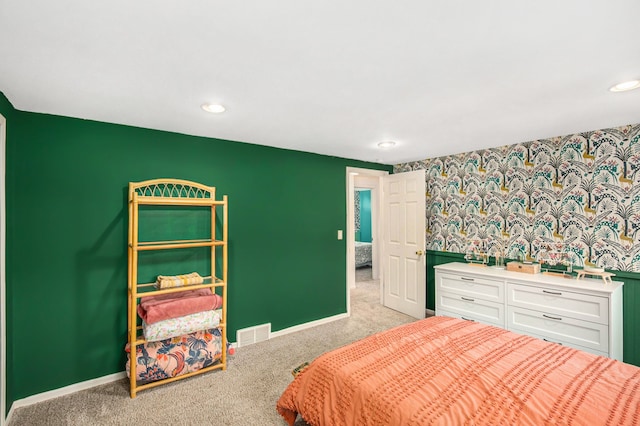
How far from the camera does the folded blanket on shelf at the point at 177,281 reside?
2598 millimetres

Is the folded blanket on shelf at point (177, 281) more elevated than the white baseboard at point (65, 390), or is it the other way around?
the folded blanket on shelf at point (177, 281)

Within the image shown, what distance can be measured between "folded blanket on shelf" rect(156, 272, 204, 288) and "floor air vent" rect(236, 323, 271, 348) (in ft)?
2.96

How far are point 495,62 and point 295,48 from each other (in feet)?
3.46

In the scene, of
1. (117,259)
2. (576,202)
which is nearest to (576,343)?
(576,202)

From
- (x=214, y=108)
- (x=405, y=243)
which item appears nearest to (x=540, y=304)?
(x=405, y=243)

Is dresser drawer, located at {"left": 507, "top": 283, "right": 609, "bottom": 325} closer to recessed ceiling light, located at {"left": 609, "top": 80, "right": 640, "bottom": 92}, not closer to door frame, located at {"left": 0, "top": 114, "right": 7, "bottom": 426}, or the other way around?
recessed ceiling light, located at {"left": 609, "top": 80, "right": 640, "bottom": 92}

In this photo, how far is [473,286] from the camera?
340 cm

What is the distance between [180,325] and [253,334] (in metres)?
1.06

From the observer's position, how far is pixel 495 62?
1605 millimetres

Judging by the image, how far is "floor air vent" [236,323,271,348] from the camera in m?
3.31

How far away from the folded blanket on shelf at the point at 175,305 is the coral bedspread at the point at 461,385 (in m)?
1.09

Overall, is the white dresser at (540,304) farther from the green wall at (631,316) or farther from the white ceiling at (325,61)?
the white ceiling at (325,61)

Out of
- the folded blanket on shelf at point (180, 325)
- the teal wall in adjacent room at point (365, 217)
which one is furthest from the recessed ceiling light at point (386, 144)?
the teal wall in adjacent room at point (365, 217)

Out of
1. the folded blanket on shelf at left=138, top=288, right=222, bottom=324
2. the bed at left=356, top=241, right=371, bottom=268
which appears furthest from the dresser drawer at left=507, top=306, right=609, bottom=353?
the bed at left=356, top=241, right=371, bottom=268
